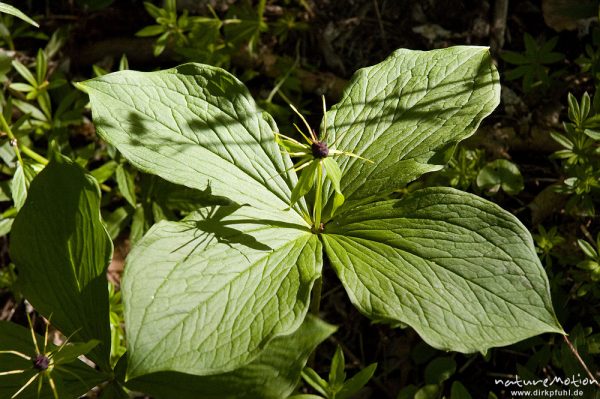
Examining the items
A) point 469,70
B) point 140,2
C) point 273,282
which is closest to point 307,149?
point 273,282

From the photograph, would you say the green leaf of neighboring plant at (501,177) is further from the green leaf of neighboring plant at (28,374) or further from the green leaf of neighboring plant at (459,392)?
the green leaf of neighboring plant at (28,374)

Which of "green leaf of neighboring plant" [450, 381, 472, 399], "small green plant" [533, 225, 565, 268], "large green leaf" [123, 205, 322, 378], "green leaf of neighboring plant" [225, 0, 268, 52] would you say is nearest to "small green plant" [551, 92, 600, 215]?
"small green plant" [533, 225, 565, 268]

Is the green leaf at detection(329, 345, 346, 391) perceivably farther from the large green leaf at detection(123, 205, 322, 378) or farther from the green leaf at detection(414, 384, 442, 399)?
the large green leaf at detection(123, 205, 322, 378)

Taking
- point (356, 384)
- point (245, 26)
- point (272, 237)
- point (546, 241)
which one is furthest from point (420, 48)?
point (356, 384)

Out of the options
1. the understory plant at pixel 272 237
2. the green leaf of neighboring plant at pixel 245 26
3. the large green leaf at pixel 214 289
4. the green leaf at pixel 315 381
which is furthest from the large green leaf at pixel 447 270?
the green leaf of neighboring plant at pixel 245 26

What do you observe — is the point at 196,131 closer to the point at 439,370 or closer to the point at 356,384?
the point at 356,384

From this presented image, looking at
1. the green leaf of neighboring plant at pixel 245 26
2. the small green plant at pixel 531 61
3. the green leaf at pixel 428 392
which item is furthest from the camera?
the green leaf of neighboring plant at pixel 245 26

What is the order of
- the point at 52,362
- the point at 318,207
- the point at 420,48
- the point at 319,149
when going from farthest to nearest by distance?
the point at 420,48
the point at 318,207
the point at 52,362
the point at 319,149
